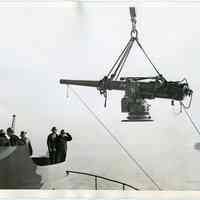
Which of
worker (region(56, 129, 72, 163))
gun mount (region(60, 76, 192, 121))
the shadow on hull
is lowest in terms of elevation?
the shadow on hull

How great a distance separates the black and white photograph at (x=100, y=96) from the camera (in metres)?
1.85

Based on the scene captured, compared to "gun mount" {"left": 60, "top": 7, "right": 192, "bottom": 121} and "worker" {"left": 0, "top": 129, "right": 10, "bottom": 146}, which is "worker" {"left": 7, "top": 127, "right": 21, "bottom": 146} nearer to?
"worker" {"left": 0, "top": 129, "right": 10, "bottom": 146}

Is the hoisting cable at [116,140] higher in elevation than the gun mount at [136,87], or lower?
lower

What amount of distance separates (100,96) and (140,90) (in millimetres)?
183

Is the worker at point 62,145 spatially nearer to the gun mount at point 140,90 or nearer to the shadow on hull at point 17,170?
the shadow on hull at point 17,170

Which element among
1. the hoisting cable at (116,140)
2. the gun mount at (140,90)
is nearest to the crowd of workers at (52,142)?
the hoisting cable at (116,140)

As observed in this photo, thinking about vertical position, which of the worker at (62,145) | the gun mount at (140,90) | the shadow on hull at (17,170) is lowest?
the shadow on hull at (17,170)

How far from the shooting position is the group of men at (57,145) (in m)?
1.86

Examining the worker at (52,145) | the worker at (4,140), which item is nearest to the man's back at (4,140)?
the worker at (4,140)

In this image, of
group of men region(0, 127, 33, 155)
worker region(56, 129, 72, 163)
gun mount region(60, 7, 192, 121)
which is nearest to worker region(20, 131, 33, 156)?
group of men region(0, 127, 33, 155)

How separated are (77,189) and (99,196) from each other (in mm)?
103

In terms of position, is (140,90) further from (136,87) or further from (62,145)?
(62,145)

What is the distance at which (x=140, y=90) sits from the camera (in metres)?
1.86

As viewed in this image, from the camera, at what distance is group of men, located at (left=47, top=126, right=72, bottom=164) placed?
1.86 metres
